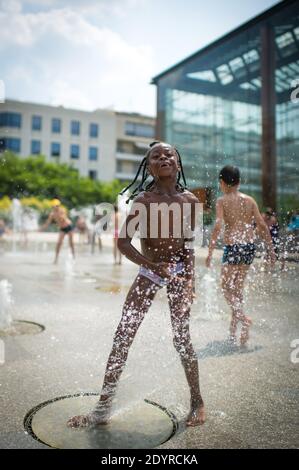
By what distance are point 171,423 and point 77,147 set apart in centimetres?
6297

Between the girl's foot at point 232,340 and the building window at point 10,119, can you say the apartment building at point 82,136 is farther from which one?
the girl's foot at point 232,340

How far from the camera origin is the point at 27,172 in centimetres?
4600

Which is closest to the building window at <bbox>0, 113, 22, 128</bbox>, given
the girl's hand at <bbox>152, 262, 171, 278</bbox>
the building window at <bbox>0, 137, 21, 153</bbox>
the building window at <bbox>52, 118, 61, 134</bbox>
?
the building window at <bbox>0, 137, 21, 153</bbox>

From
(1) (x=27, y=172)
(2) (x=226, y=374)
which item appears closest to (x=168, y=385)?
(2) (x=226, y=374)

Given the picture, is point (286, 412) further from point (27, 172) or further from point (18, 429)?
point (27, 172)

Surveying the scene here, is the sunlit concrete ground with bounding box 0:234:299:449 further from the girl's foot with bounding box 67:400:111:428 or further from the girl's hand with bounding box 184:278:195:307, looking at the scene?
the girl's hand with bounding box 184:278:195:307

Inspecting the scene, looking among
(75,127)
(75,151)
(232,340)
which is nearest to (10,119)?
(75,127)

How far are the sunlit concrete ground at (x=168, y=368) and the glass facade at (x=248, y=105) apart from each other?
12204mm

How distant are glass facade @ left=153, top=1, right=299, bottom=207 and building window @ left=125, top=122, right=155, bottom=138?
127ft

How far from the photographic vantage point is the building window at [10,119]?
57438 mm

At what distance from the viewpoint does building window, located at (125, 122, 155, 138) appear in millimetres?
64812

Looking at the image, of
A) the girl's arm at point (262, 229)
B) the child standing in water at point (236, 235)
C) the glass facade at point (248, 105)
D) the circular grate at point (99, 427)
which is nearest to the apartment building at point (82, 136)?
the glass facade at point (248, 105)

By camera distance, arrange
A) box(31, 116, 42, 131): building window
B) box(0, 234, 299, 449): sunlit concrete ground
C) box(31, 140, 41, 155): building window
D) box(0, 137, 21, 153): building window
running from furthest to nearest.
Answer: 1. box(31, 140, 41, 155): building window
2. box(31, 116, 42, 131): building window
3. box(0, 137, 21, 153): building window
4. box(0, 234, 299, 449): sunlit concrete ground
